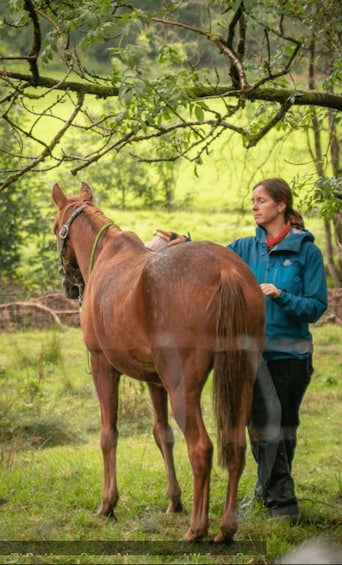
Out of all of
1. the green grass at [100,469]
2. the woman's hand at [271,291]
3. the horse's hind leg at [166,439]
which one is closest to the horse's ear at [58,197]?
the horse's hind leg at [166,439]

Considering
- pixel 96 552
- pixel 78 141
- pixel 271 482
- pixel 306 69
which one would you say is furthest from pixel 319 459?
pixel 78 141

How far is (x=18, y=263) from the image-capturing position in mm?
16391

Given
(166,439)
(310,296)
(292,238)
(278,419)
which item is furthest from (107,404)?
(292,238)

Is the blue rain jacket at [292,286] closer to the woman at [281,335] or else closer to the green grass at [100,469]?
the woman at [281,335]

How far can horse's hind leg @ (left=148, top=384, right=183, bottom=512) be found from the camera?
5078 mm

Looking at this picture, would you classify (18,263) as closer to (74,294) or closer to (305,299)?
(74,294)

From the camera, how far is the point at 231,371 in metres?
4.13

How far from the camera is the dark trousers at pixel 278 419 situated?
4816 millimetres

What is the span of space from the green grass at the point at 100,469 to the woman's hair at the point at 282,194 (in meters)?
1.72

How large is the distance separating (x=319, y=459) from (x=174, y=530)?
284 cm

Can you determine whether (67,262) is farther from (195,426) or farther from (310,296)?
(195,426)

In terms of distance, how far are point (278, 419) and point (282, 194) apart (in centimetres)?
131

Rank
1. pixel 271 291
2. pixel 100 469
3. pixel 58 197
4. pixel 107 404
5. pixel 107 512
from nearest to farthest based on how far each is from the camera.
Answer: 1. pixel 271 291
2. pixel 107 512
3. pixel 107 404
4. pixel 58 197
5. pixel 100 469

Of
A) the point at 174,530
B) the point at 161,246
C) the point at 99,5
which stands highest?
the point at 99,5
